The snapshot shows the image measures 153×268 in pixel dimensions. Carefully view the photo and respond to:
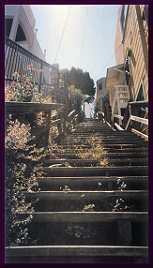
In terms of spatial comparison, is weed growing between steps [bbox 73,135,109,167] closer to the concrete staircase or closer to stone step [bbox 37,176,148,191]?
the concrete staircase

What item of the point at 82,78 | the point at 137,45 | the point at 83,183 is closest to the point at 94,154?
the point at 83,183

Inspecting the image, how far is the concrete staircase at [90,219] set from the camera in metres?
2.12

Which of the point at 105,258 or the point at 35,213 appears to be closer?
the point at 105,258

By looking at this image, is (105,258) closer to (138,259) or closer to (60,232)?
(138,259)

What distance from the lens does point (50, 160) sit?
390 cm

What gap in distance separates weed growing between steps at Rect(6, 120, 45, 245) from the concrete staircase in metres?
0.09

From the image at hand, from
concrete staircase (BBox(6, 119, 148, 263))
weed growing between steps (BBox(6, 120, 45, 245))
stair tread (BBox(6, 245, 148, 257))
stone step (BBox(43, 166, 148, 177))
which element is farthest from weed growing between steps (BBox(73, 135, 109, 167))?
stair tread (BBox(6, 245, 148, 257))

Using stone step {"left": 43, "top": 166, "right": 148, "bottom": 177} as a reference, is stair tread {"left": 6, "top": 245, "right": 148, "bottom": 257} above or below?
below

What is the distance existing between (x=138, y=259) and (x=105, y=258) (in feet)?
0.66

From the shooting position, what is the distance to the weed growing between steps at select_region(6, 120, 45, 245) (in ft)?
7.89

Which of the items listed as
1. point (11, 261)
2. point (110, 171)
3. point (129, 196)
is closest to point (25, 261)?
point (11, 261)

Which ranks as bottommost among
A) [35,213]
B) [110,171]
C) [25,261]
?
[25,261]

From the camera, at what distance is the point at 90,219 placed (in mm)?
2602

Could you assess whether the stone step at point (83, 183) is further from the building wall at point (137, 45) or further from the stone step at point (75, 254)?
the stone step at point (75, 254)
